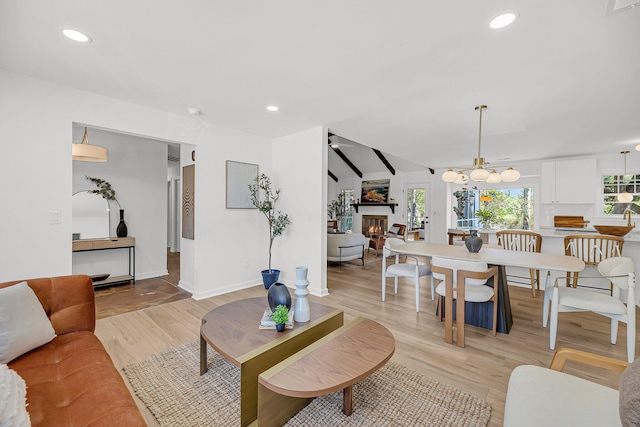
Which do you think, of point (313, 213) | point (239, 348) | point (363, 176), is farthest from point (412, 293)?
point (363, 176)

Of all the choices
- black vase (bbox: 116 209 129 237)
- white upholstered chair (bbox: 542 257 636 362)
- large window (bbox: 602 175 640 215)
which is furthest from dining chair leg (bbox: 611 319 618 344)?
black vase (bbox: 116 209 129 237)

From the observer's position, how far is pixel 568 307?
2.40m

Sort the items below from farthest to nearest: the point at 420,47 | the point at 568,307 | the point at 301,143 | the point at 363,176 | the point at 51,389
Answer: the point at 363,176 < the point at 301,143 < the point at 568,307 < the point at 420,47 < the point at 51,389

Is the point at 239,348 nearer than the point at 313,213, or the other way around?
the point at 239,348

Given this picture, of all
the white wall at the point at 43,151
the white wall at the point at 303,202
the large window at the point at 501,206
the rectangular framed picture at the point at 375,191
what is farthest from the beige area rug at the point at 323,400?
the rectangular framed picture at the point at 375,191

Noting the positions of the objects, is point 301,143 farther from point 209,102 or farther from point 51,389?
point 51,389

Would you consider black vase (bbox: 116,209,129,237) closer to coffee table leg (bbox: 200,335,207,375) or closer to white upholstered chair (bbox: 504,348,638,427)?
coffee table leg (bbox: 200,335,207,375)

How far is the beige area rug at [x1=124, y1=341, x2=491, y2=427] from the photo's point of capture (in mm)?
1637

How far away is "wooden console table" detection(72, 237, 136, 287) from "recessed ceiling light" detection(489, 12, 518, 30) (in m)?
5.14

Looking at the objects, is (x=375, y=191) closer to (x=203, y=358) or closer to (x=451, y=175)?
(x=451, y=175)

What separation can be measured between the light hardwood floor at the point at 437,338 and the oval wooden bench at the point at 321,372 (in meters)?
0.42

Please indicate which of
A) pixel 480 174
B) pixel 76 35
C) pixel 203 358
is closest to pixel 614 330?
pixel 480 174

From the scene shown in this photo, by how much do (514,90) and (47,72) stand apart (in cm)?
442

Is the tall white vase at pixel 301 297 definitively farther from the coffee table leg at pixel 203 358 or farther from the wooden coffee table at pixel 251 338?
the coffee table leg at pixel 203 358
